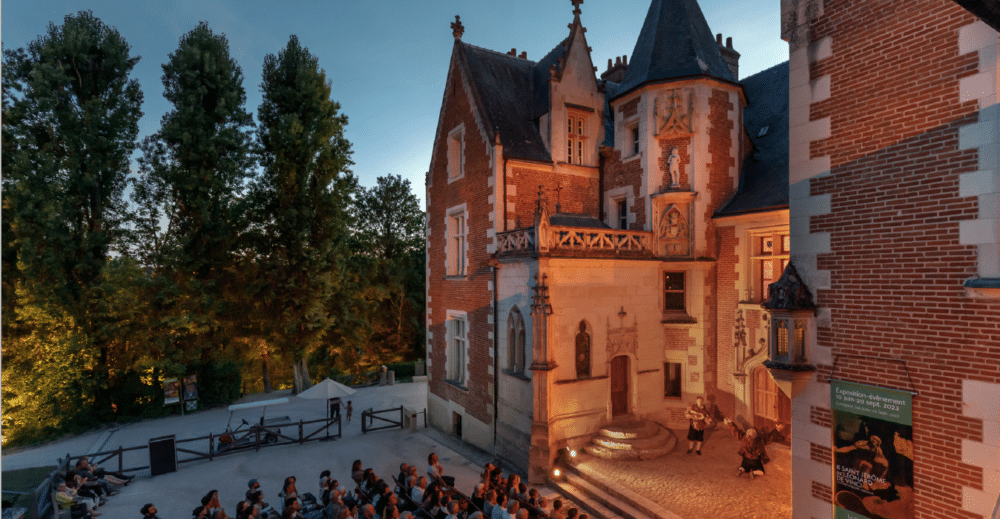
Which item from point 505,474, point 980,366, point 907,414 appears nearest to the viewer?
point 980,366

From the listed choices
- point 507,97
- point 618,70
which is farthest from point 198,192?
point 618,70

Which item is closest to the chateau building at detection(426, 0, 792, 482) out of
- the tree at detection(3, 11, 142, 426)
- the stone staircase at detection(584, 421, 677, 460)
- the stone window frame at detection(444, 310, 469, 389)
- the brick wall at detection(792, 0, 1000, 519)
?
the stone window frame at detection(444, 310, 469, 389)

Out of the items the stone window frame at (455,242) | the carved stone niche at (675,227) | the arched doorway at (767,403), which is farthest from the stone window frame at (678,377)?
the stone window frame at (455,242)

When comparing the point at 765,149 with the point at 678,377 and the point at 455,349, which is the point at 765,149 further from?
the point at 455,349

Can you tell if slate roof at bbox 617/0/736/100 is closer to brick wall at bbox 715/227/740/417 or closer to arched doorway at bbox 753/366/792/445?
brick wall at bbox 715/227/740/417

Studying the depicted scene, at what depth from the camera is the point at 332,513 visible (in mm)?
8914

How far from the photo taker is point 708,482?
11.1 metres

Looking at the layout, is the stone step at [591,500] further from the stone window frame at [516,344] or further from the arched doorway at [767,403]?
the arched doorway at [767,403]

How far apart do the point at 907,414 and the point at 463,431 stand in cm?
1266

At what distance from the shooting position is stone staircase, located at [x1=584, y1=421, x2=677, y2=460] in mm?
12555

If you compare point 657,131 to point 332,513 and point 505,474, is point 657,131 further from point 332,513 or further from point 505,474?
point 332,513

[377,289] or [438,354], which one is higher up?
[377,289]

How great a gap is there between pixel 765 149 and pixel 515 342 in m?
10.1

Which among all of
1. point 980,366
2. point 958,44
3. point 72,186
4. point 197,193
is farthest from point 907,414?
point 72,186
